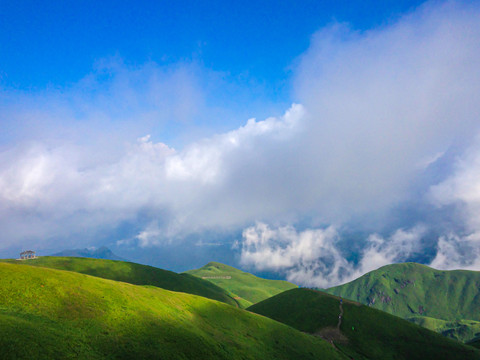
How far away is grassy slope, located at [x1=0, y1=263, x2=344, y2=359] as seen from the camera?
41062mm

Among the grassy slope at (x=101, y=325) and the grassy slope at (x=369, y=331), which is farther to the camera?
the grassy slope at (x=369, y=331)

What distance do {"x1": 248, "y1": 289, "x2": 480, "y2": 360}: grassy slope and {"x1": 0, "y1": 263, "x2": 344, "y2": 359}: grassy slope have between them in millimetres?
52653

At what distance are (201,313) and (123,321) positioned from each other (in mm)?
37353

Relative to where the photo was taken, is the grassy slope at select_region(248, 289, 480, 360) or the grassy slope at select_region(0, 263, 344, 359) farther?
the grassy slope at select_region(248, 289, 480, 360)

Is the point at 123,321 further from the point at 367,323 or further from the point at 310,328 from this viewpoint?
the point at 367,323

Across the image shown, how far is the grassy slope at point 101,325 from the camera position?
41.1m

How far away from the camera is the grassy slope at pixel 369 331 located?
12206cm

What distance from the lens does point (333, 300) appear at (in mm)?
163750

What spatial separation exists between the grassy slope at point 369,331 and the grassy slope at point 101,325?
52.7 m

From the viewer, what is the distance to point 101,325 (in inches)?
2062

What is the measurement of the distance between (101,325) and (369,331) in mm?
133389

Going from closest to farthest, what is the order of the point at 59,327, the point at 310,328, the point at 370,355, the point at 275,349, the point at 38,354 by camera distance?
the point at 38,354 < the point at 59,327 < the point at 275,349 < the point at 370,355 < the point at 310,328

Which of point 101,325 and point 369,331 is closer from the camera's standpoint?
point 101,325

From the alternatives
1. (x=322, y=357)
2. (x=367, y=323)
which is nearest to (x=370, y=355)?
(x=367, y=323)
